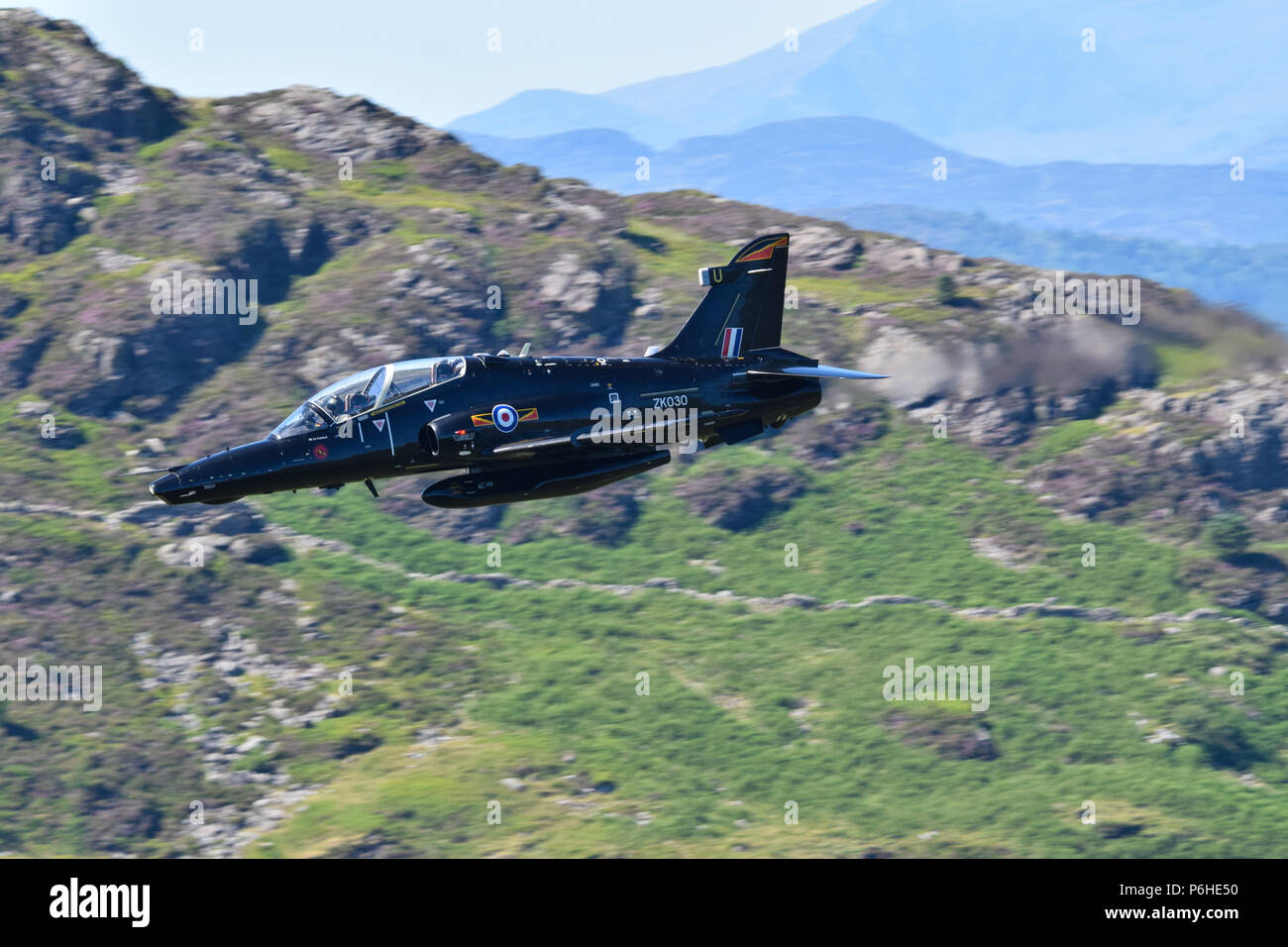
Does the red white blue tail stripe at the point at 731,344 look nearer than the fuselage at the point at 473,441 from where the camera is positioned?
No

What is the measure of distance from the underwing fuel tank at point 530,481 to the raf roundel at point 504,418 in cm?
101

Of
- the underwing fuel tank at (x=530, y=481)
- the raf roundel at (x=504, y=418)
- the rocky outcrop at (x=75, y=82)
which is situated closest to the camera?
the underwing fuel tank at (x=530, y=481)

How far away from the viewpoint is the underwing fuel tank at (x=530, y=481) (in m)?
30.1

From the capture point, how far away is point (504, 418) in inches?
1204

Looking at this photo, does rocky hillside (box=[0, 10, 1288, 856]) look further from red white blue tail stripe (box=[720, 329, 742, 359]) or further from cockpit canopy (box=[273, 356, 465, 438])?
cockpit canopy (box=[273, 356, 465, 438])

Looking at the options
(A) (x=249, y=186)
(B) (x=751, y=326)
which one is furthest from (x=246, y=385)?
(B) (x=751, y=326)

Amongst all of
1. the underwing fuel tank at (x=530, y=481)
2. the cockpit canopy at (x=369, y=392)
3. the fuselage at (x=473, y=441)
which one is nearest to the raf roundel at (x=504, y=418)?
the fuselage at (x=473, y=441)

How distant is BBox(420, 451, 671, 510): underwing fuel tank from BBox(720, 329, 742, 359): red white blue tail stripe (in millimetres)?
4003

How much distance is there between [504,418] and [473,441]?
0.85 metres

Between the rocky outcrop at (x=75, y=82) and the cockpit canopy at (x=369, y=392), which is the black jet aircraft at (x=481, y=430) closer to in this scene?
the cockpit canopy at (x=369, y=392)

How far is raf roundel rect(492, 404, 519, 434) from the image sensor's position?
100 ft

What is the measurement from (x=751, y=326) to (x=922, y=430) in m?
46.2
